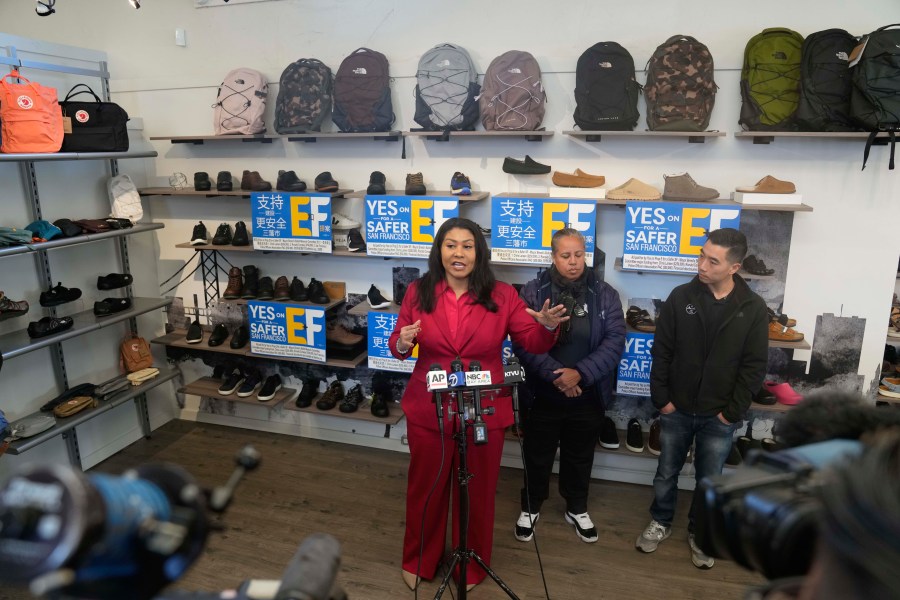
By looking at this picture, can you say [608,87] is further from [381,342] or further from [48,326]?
[48,326]

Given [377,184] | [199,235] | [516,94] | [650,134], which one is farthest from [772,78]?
[199,235]

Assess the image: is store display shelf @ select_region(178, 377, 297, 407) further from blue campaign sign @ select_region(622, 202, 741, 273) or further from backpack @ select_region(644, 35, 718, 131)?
backpack @ select_region(644, 35, 718, 131)

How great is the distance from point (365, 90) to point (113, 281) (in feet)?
6.89

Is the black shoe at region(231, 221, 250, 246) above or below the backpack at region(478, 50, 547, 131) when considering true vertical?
below

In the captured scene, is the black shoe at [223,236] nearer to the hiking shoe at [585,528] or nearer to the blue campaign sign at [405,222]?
the blue campaign sign at [405,222]

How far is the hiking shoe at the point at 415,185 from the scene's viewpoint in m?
3.63

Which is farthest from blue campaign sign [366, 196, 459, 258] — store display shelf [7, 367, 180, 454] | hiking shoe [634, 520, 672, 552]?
hiking shoe [634, 520, 672, 552]

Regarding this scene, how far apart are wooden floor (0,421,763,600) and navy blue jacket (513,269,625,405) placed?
0.92 meters

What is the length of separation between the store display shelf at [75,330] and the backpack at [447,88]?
7.51 feet

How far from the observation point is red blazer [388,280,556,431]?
262 cm

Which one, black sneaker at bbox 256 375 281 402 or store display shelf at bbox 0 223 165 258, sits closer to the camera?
store display shelf at bbox 0 223 165 258

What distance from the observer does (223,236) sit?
13.5ft

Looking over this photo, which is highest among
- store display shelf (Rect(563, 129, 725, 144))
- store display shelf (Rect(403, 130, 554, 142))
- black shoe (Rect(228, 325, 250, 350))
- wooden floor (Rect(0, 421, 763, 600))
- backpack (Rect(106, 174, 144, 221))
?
store display shelf (Rect(403, 130, 554, 142))

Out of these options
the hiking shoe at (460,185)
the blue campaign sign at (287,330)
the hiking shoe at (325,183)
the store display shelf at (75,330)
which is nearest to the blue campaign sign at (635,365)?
the hiking shoe at (460,185)
